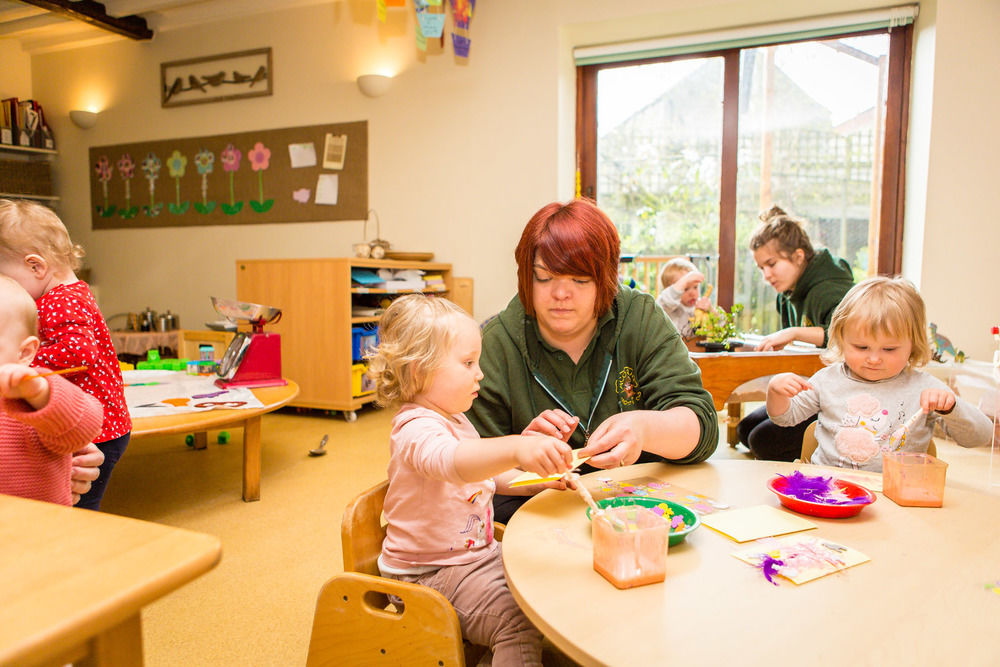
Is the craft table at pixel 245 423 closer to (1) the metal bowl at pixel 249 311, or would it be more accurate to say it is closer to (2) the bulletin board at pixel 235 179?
(1) the metal bowl at pixel 249 311

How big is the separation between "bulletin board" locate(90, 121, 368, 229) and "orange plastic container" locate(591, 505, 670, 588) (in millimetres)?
4279

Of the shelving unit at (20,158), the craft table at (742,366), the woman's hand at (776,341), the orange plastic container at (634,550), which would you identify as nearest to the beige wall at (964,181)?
the woman's hand at (776,341)

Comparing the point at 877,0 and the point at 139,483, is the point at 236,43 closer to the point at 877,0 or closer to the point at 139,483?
the point at 139,483

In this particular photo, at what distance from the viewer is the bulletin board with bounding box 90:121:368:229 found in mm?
4724

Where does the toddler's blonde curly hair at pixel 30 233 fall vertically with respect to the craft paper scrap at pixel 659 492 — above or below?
above

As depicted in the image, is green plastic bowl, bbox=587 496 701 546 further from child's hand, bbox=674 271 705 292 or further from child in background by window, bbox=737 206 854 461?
child's hand, bbox=674 271 705 292

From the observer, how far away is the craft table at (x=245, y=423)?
82.2 inches

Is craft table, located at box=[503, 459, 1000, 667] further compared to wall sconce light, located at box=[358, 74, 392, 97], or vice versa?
wall sconce light, located at box=[358, 74, 392, 97]

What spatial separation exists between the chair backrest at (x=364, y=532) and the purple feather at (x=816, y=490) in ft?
2.25

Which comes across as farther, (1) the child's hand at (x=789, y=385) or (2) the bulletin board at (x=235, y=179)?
(2) the bulletin board at (x=235, y=179)

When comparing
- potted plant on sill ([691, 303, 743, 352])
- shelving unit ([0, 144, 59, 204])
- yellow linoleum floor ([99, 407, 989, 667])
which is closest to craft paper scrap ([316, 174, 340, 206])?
yellow linoleum floor ([99, 407, 989, 667])

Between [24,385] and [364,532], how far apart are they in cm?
54

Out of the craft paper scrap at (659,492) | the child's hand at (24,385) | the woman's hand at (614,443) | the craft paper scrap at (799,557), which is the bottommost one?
the craft paper scrap at (659,492)

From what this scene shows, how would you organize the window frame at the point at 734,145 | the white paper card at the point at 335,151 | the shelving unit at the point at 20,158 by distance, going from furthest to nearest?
the shelving unit at the point at 20,158
the white paper card at the point at 335,151
the window frame at the point at 734,145
